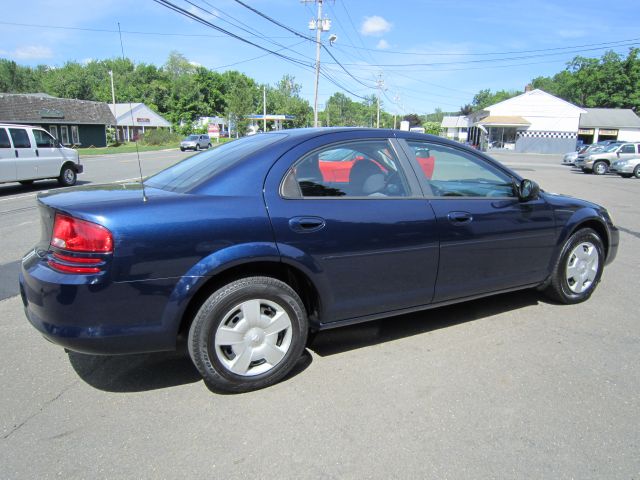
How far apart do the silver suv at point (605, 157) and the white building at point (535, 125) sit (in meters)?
26.1

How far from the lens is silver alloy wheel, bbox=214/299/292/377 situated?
284 centimetres

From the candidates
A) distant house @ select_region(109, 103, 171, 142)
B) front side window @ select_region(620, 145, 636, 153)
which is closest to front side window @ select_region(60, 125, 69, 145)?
distant house @ select_region(109, 103, 171, 142)

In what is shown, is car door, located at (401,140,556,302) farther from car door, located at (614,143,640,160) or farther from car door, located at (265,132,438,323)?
car door, located at (614,143,640,160)

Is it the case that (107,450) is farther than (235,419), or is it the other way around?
(235,419)

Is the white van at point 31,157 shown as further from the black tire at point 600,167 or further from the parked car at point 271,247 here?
the black tire at point 600,167

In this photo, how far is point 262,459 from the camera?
2.37 m

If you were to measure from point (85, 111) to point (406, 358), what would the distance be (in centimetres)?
5202

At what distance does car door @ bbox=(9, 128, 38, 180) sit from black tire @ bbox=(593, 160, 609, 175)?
25.5m

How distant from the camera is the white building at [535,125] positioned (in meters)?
50.5

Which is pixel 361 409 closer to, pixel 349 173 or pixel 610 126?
pixel 349 173

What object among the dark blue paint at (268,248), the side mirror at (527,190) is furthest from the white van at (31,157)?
the side mirror at (527,190)

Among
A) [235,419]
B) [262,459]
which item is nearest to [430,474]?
[262,459]

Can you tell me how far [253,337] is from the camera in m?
2.91

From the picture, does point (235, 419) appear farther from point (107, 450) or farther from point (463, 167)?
point (463, 167)
